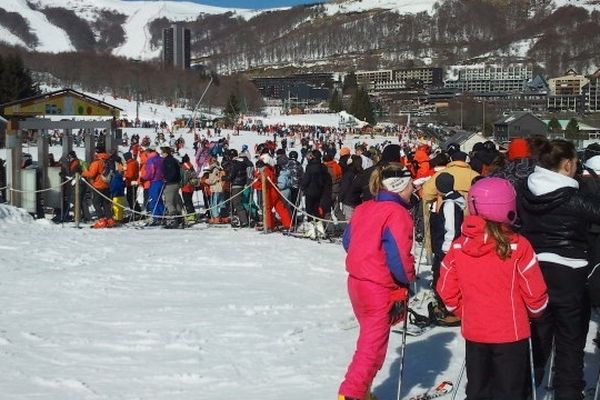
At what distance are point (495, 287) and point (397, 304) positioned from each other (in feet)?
2.34

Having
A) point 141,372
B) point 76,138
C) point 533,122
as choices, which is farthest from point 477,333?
point 533,122

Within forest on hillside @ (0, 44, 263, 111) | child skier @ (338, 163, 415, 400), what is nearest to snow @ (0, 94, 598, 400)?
child skier @ (338, 163, 415, 400)

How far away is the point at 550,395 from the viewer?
4.42m

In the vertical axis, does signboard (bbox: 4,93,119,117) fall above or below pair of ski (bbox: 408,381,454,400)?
above

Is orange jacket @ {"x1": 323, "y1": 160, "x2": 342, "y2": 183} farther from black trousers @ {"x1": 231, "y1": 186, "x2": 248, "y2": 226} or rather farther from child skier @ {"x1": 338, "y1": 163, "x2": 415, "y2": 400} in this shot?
child skier @ {"x1": 338, "y1": 163, "x2": 415, "y2": 400}

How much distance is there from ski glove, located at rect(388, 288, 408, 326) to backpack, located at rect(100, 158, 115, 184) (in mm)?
9302

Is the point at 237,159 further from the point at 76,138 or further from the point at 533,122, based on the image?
the point at 533,122

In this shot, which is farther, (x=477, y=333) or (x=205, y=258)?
(x=205, y=258)

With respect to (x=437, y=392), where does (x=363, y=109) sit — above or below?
above

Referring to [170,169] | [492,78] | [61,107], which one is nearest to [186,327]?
[170,169]

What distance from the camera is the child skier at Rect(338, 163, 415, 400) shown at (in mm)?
3867

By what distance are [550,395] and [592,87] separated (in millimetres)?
143664

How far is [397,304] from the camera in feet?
13.2

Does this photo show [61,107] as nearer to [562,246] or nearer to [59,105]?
[59,105]
